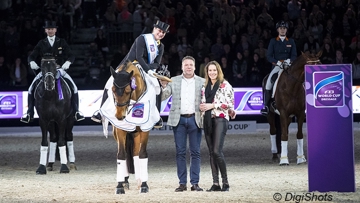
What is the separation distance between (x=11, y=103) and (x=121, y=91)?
1329 cm

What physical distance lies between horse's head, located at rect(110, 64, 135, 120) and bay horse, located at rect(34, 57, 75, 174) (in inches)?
164

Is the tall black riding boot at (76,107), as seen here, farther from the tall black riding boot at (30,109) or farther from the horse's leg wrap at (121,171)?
the horse's leg wrap at (121,171)

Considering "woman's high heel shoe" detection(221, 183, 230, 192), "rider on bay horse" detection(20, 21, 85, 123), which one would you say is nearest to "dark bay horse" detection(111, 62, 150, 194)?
"woman's high heel shoe" detection(221, 183, 230, 192)

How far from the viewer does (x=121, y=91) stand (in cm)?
1176

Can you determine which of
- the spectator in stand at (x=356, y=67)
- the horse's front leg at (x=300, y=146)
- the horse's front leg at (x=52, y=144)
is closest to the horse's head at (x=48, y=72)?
the horse's front leg at (x=52, y=144)

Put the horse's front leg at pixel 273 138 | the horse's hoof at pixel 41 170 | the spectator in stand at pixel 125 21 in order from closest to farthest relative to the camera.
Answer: the horse's hoof at pixel 41 170 < the horse's front leg at pixel 273 138 < the spectator in stand at pixel 125 21

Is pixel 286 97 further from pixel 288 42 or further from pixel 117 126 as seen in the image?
pixel 117 126

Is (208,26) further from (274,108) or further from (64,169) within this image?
(64,169)

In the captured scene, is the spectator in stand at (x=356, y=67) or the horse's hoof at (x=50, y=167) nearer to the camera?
the horse's hoof at (x=50, y=167)

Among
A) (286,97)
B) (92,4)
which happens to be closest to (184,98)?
(286,97)

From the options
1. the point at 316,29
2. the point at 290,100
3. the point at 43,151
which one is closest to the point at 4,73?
the point at 316,29

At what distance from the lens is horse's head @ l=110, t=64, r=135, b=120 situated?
38.6 ft

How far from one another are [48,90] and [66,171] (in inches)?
64.1

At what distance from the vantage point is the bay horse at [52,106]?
15.7 meters
